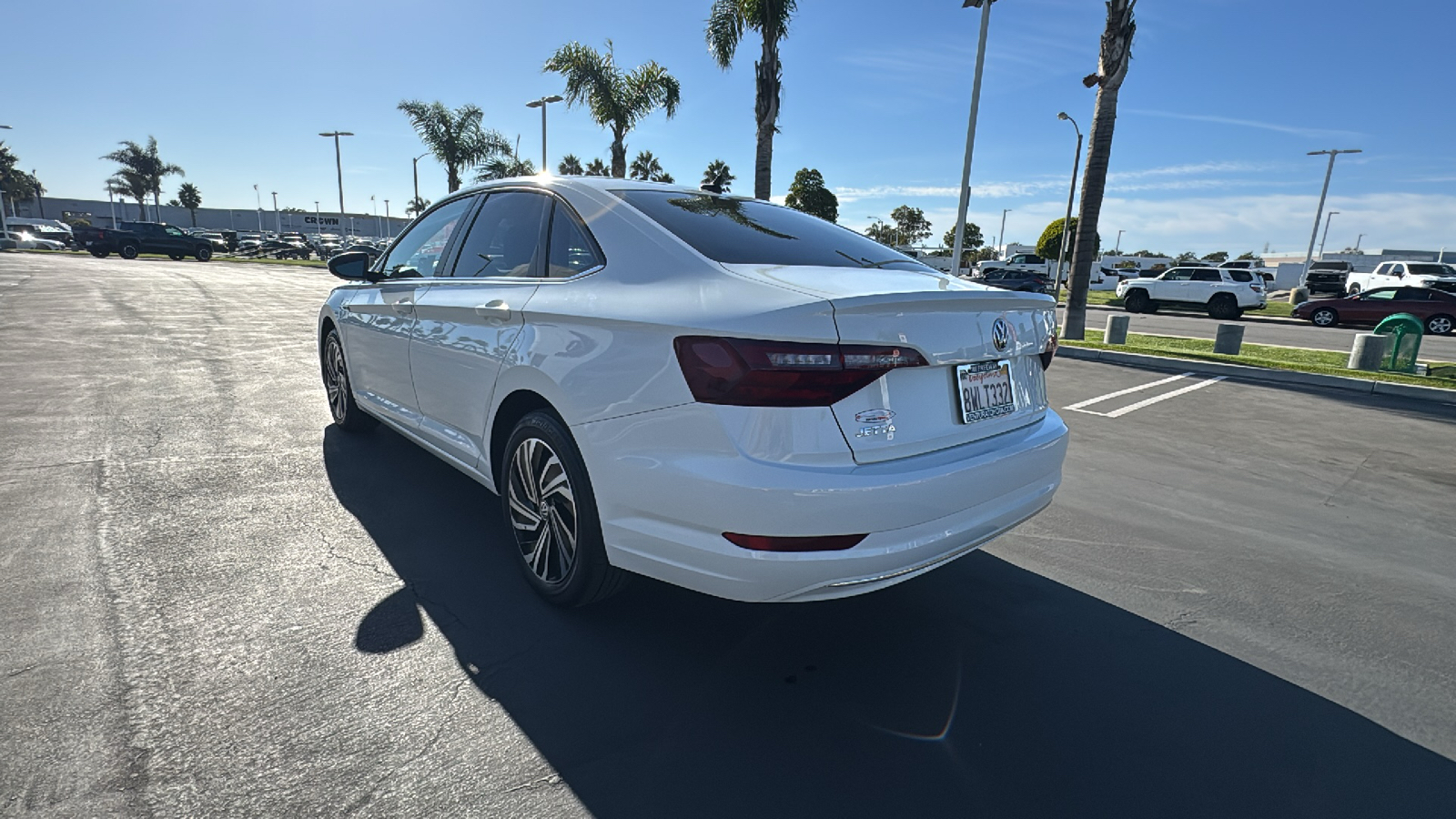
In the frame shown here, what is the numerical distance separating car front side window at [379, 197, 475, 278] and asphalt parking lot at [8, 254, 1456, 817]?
1.18 metres

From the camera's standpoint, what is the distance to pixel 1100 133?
498 inches

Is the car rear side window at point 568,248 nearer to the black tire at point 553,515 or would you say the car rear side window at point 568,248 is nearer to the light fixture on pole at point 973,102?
the black tire at point 553,515

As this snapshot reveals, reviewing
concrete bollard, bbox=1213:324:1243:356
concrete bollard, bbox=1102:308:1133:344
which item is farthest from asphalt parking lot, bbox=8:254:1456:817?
concrete bollard, bbox=1102:308:1133:344

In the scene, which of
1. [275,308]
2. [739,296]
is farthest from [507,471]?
[275,308]

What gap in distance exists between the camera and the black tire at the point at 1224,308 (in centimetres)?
2230

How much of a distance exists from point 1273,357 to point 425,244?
39.7 ft

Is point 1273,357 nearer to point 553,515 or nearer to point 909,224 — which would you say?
point 553,515

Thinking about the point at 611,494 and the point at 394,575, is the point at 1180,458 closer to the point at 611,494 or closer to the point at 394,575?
the point at 611,494

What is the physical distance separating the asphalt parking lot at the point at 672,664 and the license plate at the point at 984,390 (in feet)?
2.81

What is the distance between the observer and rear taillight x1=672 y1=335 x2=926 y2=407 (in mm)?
1993

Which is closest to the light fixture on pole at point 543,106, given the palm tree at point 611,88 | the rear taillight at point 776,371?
the palm tree at point 611,88

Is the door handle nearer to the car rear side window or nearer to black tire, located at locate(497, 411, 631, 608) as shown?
the car rear side window

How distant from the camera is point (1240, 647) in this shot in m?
2.71

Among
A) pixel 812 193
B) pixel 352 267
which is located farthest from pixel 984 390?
pixel 812 193
